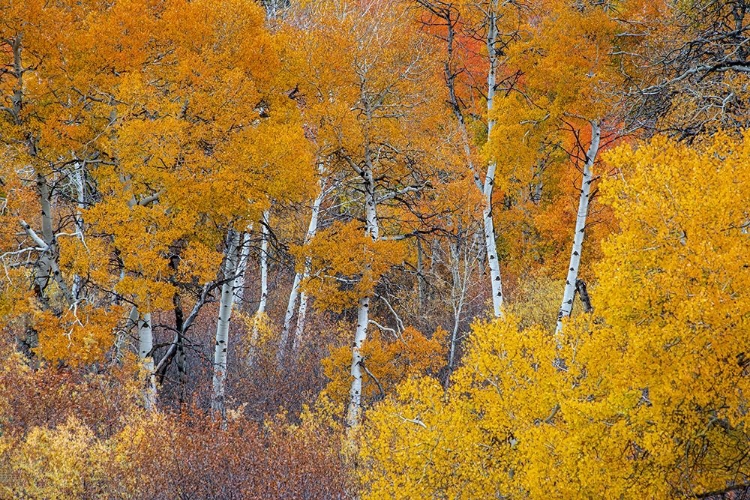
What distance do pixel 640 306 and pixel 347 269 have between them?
648 centimetres

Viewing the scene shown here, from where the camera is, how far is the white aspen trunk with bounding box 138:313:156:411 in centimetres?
1209

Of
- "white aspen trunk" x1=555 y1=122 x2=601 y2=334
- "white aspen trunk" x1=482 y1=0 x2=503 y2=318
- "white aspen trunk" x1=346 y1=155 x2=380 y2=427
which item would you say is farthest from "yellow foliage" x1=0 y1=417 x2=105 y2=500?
"white aspen trunk" x1=555 y1=122 x2=601 y2=334

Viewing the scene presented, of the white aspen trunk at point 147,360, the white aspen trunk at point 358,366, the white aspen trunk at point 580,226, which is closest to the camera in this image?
the white aspen trunk at point 147,360

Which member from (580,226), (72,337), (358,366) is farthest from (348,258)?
(72,337)

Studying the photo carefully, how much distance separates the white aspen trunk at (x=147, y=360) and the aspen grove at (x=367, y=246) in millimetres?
49

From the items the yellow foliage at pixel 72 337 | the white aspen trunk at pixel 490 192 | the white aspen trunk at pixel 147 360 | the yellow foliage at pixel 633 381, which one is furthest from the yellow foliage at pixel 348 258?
the yellow foliage at pixel 72 337

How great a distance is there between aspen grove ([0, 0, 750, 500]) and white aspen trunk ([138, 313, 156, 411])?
0.05 metres

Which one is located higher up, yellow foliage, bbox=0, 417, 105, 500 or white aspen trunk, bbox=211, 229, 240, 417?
white aspen trunk, bbox=211, 229, 240, 417

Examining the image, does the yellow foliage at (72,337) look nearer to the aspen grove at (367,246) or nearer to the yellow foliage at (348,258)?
the aspen grove at (367,246)

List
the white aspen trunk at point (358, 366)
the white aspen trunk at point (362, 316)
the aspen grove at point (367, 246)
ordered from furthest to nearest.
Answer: the white aspen trunk at point (362, 316)
the white aspen trunk at point (358, 366)
the aspen grove at point (367, 246)

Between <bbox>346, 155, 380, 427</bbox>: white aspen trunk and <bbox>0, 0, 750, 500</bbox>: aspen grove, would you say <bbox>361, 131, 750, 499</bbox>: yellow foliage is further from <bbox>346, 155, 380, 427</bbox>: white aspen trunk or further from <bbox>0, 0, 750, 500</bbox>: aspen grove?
<bbox>346, 155, 380, 427</bbox>: white aspen trunk

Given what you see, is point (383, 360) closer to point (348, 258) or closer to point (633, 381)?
point (348, 258)

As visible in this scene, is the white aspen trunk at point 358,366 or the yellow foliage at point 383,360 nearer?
the white aspen trunk at point 358,366

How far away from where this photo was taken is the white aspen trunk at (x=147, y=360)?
12.1 meters
